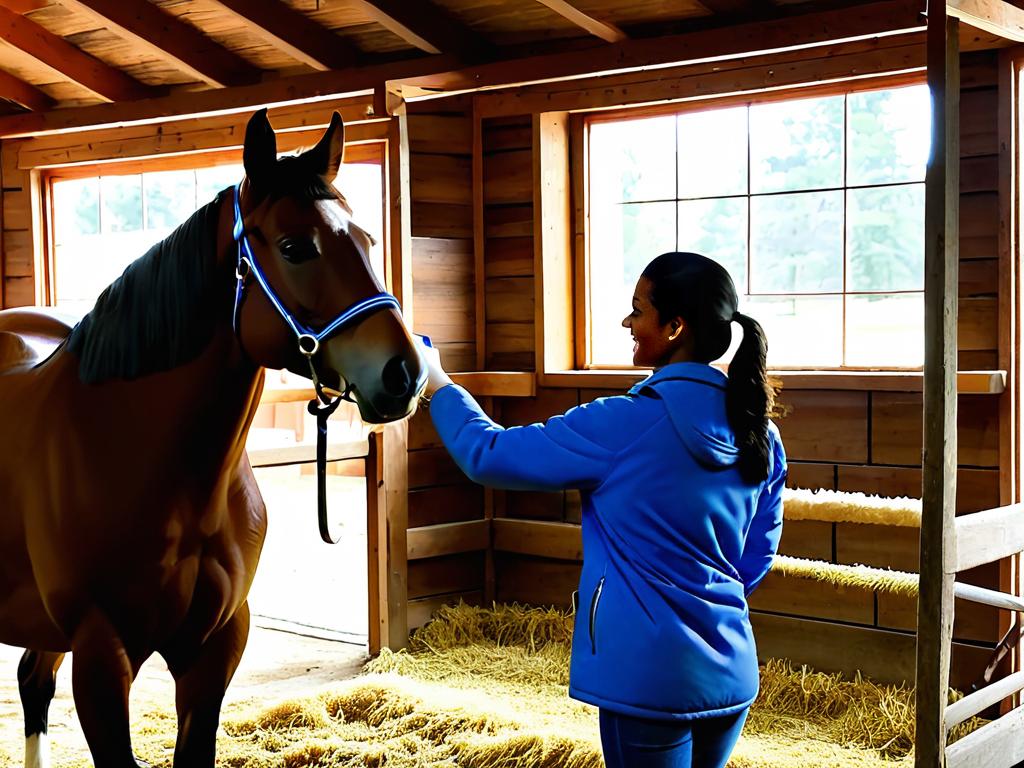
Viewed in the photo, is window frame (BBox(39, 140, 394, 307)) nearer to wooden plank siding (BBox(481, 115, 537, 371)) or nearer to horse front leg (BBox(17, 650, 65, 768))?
wooden plank siding (BBox(481, 115, 537, 371))

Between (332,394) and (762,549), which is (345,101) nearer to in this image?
(332,394)

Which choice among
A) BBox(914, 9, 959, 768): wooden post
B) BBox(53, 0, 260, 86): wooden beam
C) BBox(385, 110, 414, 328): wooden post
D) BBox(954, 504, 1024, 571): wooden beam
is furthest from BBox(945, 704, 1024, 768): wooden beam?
BBox(53, 0, 260, 86): wooden beam

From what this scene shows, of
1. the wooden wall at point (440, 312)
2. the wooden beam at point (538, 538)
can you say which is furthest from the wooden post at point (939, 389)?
the wooden wall at point (440, 312)

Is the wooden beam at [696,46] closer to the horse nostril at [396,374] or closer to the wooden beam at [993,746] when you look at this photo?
the wooden beam at [993,746]

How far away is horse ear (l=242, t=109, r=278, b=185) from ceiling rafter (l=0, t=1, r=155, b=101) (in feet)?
10.8

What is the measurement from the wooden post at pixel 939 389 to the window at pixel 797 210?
1.27m

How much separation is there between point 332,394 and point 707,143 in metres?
2.69

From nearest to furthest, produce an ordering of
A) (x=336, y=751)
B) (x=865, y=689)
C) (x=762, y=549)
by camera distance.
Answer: (x=762, y=549), (x=336, y=751), (x=865, y=689)

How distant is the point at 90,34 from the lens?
4.84m

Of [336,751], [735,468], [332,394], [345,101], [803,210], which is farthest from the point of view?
[345,101]

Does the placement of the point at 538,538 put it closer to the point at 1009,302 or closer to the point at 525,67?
the point at 525,67

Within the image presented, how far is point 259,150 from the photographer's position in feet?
6.13

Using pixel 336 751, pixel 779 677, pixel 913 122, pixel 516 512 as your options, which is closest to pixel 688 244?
pixel 913 122

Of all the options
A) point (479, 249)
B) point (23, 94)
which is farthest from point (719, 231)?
point (23, 94)
